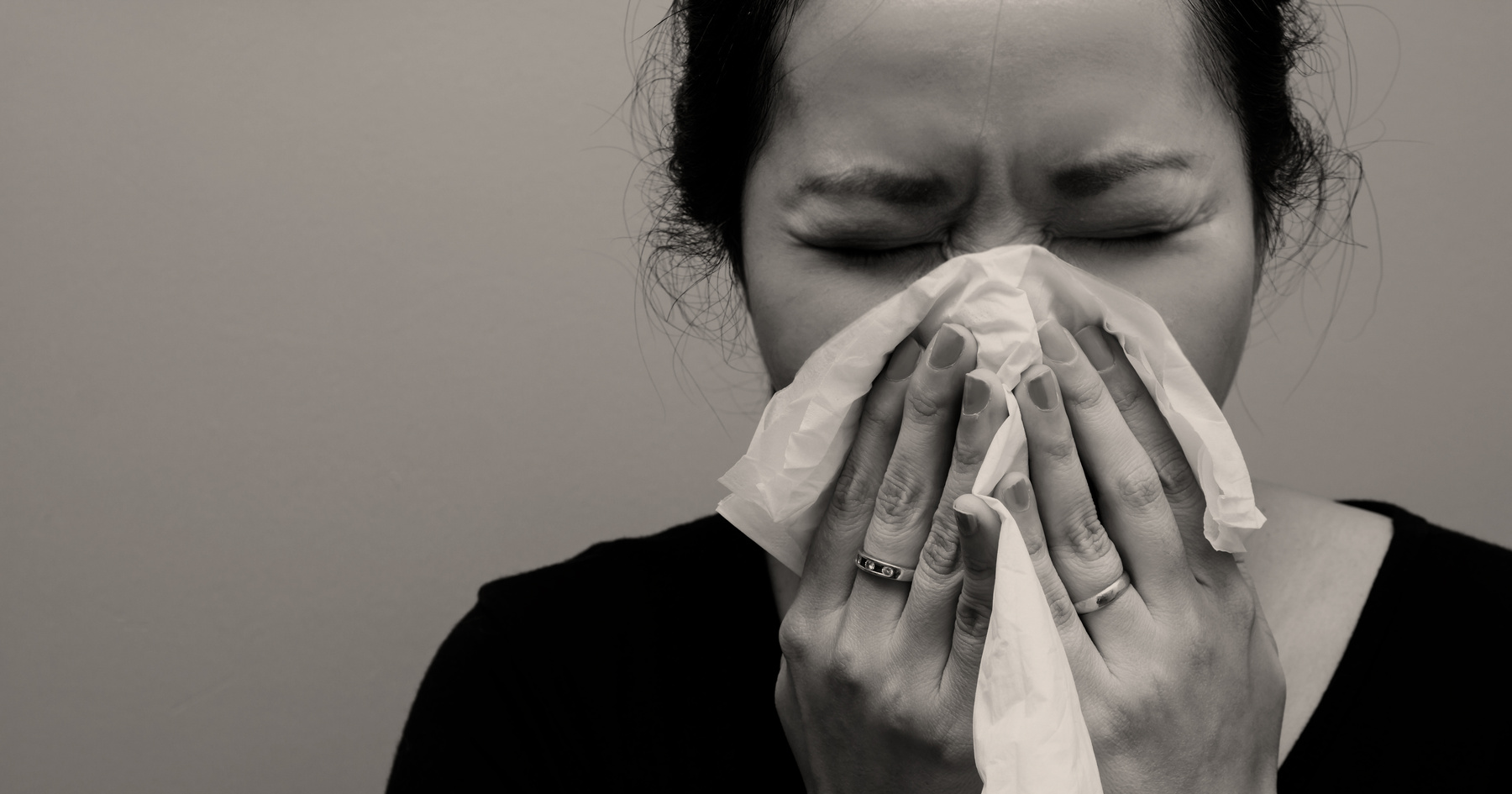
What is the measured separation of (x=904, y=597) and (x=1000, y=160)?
346mm

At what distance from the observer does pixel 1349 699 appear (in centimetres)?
103

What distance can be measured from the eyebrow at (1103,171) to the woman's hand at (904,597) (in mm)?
153

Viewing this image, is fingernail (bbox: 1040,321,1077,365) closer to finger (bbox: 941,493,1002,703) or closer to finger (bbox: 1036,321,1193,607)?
finger (bbox: 1036,321,1193,607)

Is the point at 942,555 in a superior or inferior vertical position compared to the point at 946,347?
inferior

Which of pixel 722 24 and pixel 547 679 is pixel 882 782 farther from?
pixel 722 24

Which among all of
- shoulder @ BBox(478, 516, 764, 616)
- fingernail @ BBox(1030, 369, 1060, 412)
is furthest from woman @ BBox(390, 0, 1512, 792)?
shoulder @ BBox(478, 516, 764, 616)

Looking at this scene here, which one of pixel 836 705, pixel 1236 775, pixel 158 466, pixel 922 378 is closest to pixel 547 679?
pixel 836 705

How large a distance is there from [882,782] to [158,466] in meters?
1.16

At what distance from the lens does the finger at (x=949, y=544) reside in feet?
2.72

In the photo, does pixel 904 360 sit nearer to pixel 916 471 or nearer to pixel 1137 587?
pixel 916 471

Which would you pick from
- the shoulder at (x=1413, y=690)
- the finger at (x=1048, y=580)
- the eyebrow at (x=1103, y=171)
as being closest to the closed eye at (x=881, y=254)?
the eyebrow at (x=1103, y=171)

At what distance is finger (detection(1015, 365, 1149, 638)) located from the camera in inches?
33.0

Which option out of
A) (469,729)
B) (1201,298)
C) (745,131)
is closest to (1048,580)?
(1201,298)

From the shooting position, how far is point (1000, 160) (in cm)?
88
